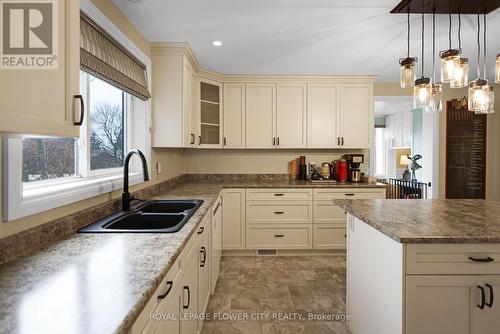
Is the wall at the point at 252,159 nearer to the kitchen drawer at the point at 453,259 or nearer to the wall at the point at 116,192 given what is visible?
the wall at the point at 116,192

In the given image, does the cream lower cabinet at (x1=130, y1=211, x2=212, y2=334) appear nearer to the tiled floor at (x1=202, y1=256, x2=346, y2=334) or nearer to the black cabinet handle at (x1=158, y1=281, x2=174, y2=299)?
the black cabinet handle at (x1=158, y1=281, x2=174, y2=299)

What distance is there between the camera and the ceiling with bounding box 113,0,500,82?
2088 mm

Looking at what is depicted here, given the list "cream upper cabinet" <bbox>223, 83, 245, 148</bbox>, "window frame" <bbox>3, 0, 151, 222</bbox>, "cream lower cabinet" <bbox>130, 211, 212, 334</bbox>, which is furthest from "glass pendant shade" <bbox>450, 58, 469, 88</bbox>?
"cream upper cabinet" <bbox>223, 83, 245, 148</bbox>

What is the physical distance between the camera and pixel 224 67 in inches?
139

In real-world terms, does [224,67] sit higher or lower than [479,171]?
higher

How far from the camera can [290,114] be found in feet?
12.8

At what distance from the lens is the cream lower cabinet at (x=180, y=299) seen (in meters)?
0.91

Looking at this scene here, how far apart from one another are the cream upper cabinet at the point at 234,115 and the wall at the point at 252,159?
32 centimetres

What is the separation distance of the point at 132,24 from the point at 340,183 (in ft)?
9.66

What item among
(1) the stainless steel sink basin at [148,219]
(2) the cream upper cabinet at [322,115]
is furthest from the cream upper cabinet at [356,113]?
(1) the stainless steel sink basin at [148,219]

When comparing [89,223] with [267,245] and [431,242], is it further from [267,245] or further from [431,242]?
[267,245]

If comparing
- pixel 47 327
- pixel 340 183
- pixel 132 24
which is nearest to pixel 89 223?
pixel 47 327
